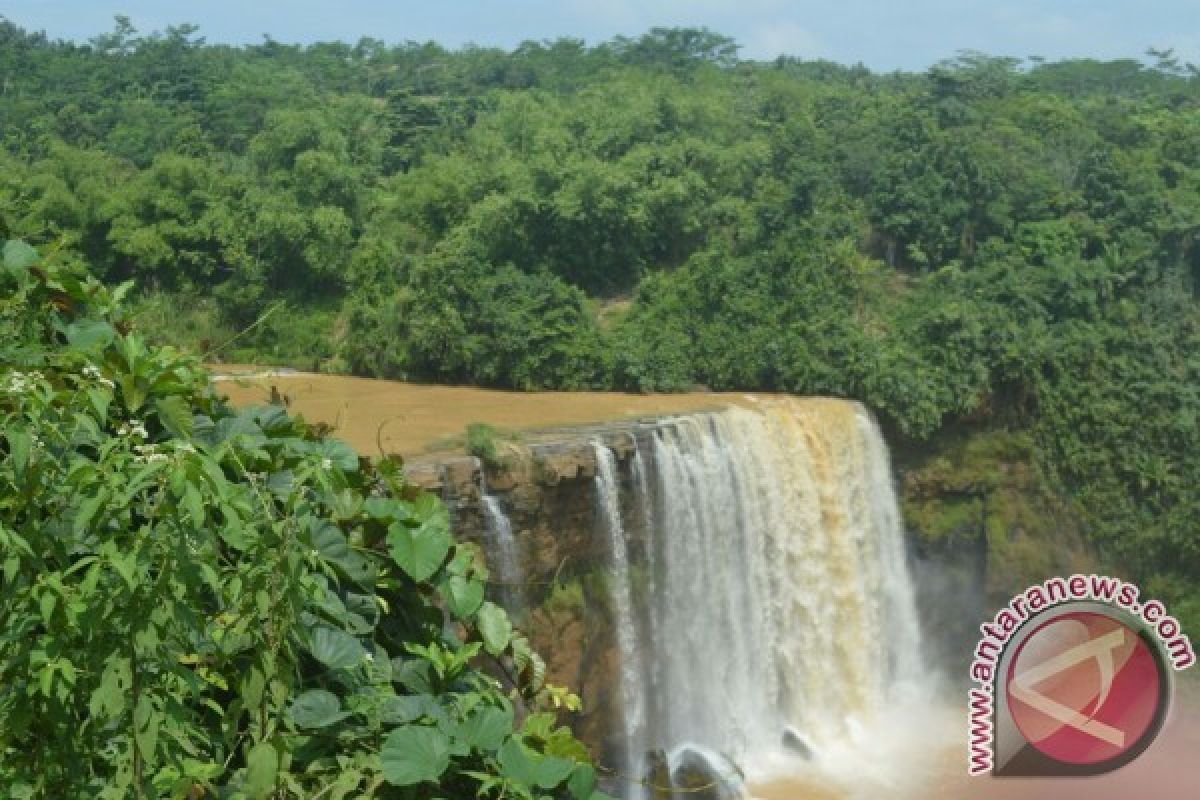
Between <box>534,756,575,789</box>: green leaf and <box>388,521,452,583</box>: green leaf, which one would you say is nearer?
<box>534,756,575,789</box>: green leaf

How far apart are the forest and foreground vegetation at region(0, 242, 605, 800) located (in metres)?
10.9

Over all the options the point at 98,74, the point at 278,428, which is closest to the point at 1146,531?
the point at 278,428

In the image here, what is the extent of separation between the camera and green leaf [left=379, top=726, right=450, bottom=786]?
9.74 feet

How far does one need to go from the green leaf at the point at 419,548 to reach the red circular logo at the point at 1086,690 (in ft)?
30.4

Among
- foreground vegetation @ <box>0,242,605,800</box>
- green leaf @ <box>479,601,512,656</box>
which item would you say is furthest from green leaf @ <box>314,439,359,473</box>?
green leaf @ <box>479,601,512,656</box>

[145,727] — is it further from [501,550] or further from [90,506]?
[501,550]

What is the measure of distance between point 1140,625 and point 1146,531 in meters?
3.75

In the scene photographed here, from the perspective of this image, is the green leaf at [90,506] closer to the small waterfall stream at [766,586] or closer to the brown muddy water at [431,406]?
the brown muddy water at [431,406]

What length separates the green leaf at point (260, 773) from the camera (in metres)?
2.95

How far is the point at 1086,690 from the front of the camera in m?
14.0

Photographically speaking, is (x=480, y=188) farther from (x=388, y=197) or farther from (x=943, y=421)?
(x=943, y=421)

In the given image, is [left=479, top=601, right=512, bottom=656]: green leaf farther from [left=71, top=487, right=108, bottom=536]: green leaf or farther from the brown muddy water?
the brown muddy water

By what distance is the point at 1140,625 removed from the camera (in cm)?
1343

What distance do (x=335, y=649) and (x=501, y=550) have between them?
790cm
